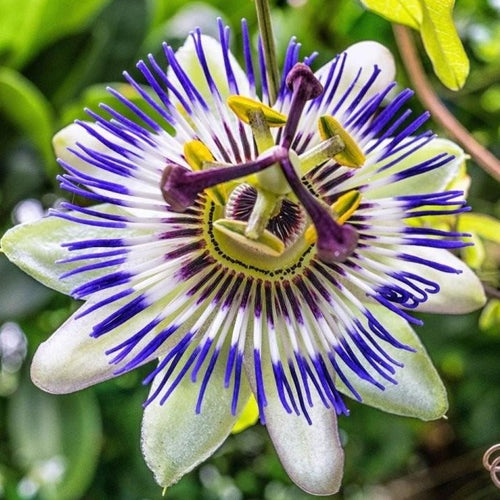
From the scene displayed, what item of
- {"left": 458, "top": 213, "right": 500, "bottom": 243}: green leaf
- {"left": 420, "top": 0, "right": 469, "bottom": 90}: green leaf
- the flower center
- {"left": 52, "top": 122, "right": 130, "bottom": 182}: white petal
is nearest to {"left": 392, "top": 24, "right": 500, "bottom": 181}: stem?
{"left": 458, "top": 213, "right": 500, "bottom": 243}: green leaf

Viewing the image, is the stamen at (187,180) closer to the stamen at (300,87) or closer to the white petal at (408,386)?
the stamen at (300,87)

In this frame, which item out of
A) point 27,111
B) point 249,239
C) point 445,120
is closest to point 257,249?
point 249,239

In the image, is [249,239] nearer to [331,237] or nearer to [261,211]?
[261,211]

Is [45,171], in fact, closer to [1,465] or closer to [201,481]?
[1,465]

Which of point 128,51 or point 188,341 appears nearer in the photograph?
point 188,341

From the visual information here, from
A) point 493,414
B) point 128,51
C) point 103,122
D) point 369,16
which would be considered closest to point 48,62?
point 128,51

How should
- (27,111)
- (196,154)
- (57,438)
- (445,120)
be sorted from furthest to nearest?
1. (57,438)
2. (27,111)
3. (445,120)
4. (196,154)

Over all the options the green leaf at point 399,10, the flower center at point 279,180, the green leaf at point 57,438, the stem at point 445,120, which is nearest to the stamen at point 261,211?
the flower center at point 279,180
